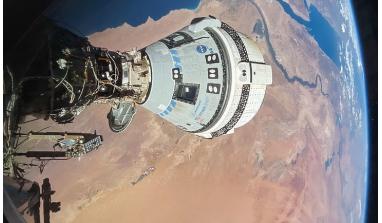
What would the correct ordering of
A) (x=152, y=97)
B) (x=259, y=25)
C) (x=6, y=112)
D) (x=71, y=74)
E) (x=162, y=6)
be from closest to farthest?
1. (x=6, y=112)
2. (x=71, y=74)
3. (x=152, y=97)
4. (x=162, y=6)
5. (x=259, y=25)

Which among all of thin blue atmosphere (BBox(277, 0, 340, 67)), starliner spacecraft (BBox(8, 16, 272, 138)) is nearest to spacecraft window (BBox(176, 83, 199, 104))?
starliner spacecraft (BBox(8, 16, 272, 138))

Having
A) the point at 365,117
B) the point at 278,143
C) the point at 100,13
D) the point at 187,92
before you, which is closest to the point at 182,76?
the point at 187,92

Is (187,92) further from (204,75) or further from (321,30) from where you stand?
(321,30)

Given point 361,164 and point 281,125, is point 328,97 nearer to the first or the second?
point 281,125

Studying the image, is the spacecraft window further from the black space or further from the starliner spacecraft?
the black space

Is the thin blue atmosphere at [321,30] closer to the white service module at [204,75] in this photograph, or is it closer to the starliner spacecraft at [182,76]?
the starliner spacecraft at [182,76]

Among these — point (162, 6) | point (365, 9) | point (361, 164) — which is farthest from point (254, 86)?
point (361, 164)
